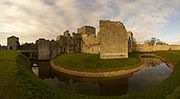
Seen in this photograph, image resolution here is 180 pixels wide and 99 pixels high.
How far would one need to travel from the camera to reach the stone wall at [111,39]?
4056 cm

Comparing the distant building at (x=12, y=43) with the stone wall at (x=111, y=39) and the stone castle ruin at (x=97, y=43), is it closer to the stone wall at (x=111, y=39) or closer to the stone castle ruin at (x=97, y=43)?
the stone castle ruin at (x=97, y=43)

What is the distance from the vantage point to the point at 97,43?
203ft

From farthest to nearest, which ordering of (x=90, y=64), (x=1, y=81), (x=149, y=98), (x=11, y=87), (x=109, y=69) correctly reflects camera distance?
(x=90, y=64) < (x=109, y=69) < (x=149, y=98) < (x=1, y=81) < (x=11, y=87)

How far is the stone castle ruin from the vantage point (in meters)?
40.8

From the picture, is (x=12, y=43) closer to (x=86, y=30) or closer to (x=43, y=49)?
(x=43, y=49)

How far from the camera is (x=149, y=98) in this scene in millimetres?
15625

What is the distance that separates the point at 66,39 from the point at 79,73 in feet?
130

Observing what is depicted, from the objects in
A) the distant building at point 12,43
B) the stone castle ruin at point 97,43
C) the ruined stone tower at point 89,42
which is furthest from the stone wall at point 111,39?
the distant building at point 12,43

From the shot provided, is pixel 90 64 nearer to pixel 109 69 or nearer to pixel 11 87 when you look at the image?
pixel 109 69

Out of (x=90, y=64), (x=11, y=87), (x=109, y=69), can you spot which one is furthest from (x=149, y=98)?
(x=90, y=64)

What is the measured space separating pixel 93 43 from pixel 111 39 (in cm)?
2576

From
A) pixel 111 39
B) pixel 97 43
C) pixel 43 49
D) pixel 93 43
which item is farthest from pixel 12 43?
pixel 111 39

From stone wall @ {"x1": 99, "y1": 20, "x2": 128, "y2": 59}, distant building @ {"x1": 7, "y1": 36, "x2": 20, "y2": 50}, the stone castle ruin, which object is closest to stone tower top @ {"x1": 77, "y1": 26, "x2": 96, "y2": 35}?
the stone castle ruin

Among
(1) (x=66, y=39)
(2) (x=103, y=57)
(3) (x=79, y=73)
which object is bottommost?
(3) (x=79, y=73)
